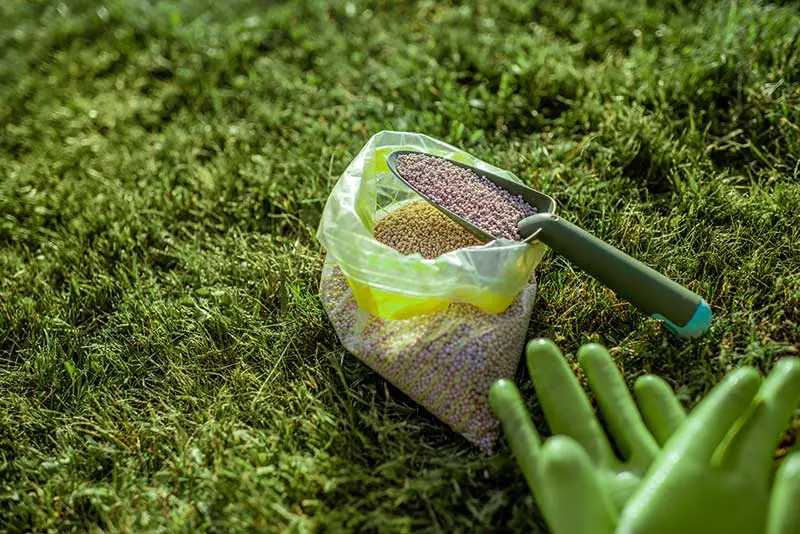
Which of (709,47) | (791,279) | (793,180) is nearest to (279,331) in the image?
(791,279)

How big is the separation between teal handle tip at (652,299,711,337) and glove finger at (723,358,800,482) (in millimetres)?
204

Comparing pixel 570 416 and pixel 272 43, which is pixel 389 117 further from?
pixel 570 416

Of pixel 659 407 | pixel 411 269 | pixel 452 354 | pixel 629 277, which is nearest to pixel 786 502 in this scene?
pixel 659 407

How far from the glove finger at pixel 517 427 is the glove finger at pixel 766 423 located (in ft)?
1.14

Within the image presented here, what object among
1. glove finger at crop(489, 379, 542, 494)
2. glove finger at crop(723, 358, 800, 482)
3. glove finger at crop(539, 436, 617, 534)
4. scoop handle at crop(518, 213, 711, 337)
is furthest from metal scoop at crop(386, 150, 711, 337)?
glove finger at crop(539, 436, 617, 534)

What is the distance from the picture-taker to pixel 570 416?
148 centimetres

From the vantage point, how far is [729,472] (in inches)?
52.0

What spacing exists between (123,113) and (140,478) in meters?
1.67

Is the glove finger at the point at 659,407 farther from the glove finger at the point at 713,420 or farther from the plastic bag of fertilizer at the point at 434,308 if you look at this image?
the plastic bag of fertilizer at the point at 434,308

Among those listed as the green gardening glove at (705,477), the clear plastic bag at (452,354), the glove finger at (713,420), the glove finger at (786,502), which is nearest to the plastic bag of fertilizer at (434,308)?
the clear plastic bag at (452,354)

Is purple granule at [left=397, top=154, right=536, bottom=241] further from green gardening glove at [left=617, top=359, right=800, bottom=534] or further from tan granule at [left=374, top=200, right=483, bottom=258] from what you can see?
green gardening glove at [left=617, top=359, right=800, bottom=534]

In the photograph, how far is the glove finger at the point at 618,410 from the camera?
143 centimetres

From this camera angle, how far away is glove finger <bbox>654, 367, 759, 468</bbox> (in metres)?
1.32

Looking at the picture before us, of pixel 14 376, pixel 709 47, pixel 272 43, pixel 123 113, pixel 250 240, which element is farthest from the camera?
pixel 272 43
